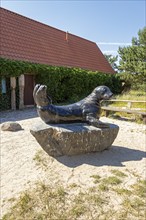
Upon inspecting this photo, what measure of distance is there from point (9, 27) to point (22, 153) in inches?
412

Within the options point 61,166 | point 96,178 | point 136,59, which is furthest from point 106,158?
point 136,59

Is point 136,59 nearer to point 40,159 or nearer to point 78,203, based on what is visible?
point 40,159

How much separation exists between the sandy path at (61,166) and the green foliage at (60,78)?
5.73 meters

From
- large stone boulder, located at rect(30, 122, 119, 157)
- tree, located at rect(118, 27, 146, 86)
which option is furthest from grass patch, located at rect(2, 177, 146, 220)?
tree, located at rect(118, 27, 146, 86)

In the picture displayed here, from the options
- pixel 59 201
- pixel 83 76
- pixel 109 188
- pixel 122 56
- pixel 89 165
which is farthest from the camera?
pixel 122 56

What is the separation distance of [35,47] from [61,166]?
439 inches

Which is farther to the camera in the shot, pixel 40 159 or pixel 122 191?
pixel 40 159

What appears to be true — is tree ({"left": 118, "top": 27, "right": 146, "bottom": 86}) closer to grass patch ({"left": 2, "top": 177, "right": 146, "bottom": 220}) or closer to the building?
the building

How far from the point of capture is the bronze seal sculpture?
4.02 metres

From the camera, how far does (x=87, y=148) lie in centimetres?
422

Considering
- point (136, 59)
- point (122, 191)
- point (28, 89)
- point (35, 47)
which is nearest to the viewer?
point (122, 191)

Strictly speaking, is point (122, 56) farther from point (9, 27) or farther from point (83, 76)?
point (9, 27)

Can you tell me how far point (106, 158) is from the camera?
4.25m

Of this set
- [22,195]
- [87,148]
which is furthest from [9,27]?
[22,195]
